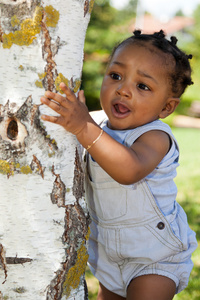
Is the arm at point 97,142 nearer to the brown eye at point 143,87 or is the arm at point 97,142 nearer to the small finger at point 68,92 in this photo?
the small finger at point 68,92

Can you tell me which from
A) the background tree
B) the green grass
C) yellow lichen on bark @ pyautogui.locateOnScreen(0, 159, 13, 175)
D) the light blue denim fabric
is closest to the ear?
the light blue denim fabric

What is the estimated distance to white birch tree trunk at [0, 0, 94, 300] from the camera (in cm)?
174

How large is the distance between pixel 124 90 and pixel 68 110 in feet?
1.77

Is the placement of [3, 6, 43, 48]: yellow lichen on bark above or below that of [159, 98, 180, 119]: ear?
above

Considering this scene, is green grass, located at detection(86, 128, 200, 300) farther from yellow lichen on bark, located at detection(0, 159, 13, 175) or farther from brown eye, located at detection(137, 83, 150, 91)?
yellow lichen on bark, located at detection(0, 159, 13, 175)

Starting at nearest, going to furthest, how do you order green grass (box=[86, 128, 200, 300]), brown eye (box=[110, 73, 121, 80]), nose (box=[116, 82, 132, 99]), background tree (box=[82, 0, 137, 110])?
nose (box=[116, 82, 132, 99]), brown eye (box=[110, 73, 121, 80]), green grass (box=[86, 128, 200, 300]), background tree (box=[82, 0, 137, 110])

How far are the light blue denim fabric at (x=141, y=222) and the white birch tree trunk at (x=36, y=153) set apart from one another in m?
0.43

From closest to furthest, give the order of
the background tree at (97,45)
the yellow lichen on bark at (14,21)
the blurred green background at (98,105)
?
the yellow lichen on bark at (14,21)
the blurred green background at (98,105)
the background tree at (97,45)

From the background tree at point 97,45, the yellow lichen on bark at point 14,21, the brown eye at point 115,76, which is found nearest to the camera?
the yellow lichen on bark at point 14,21

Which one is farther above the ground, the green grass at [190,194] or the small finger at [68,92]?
the small finger at [68,92]

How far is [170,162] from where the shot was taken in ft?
7.86

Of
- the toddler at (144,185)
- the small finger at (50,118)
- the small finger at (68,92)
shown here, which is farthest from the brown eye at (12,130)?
the toddler at (144,185)

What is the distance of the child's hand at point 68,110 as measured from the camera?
1.77 m

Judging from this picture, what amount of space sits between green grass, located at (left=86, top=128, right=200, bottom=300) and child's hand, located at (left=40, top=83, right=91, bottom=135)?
2667 millimetres
